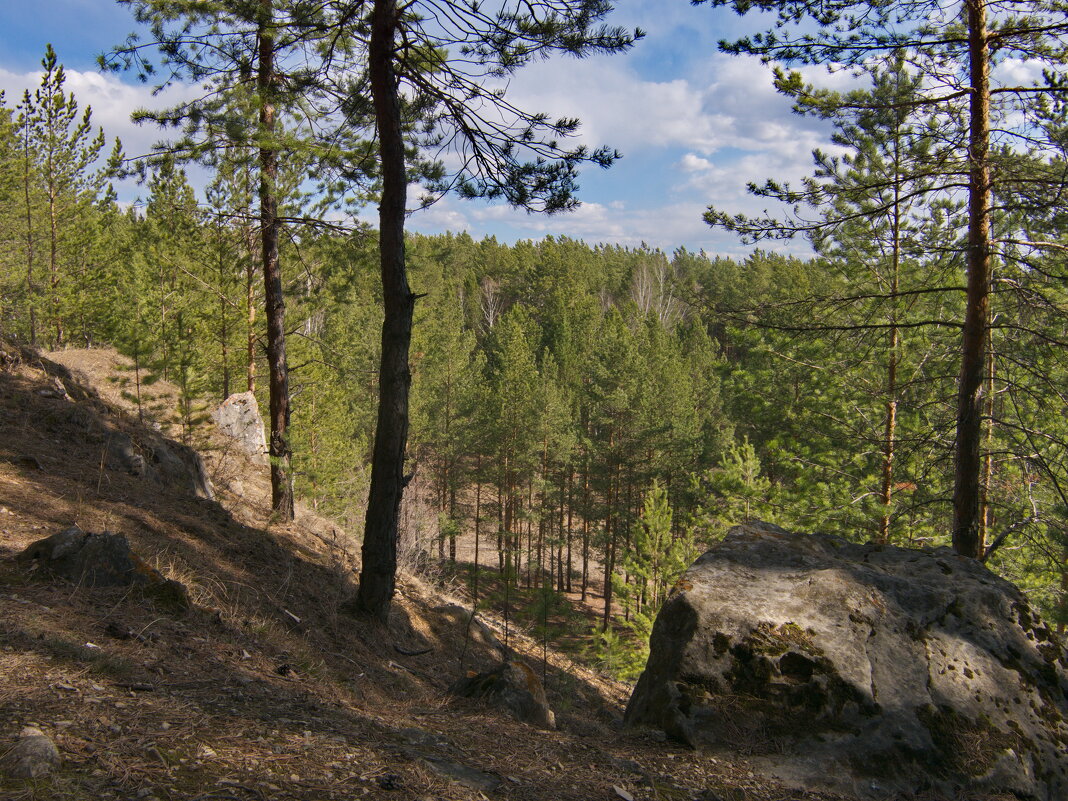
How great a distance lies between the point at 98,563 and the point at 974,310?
7681 millimetres

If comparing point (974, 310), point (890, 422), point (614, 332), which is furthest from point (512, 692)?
point (614, 332)

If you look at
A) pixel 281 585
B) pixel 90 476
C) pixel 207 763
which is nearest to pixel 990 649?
pixel 207 763

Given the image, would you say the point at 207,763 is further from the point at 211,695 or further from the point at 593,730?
the point at 593,730

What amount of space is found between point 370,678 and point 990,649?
4.58 meters

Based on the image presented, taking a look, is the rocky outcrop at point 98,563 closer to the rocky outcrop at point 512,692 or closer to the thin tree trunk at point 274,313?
the rocky outcrop at point 512,692

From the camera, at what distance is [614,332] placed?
3753 centimetres

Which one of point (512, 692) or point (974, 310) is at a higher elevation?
point (974, 310)

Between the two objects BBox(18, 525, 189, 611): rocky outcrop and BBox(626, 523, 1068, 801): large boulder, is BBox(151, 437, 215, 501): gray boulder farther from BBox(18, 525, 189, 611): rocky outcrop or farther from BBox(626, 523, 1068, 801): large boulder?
BBox(626, 523, 1068, 801): large boulder

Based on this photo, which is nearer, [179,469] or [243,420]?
[179,469]

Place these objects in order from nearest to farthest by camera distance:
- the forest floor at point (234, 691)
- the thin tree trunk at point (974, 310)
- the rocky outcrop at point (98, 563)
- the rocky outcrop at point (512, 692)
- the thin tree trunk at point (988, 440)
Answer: the forest floor at point (234, 691) < the rocky outcrop at point (98, 563) < the rocky outcrop at point (512, 692) < the thin tree trunk at point (974, 310) < the thin tree trunk at point (988, 440)

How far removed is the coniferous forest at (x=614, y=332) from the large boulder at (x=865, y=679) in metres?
1.76

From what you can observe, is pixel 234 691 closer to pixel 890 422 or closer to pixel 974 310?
pixel 974 310

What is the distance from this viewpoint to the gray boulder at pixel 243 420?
16.7 m

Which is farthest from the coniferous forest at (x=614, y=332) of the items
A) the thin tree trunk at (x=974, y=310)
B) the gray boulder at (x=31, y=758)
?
the gray boulder at (x=31, y=758)
